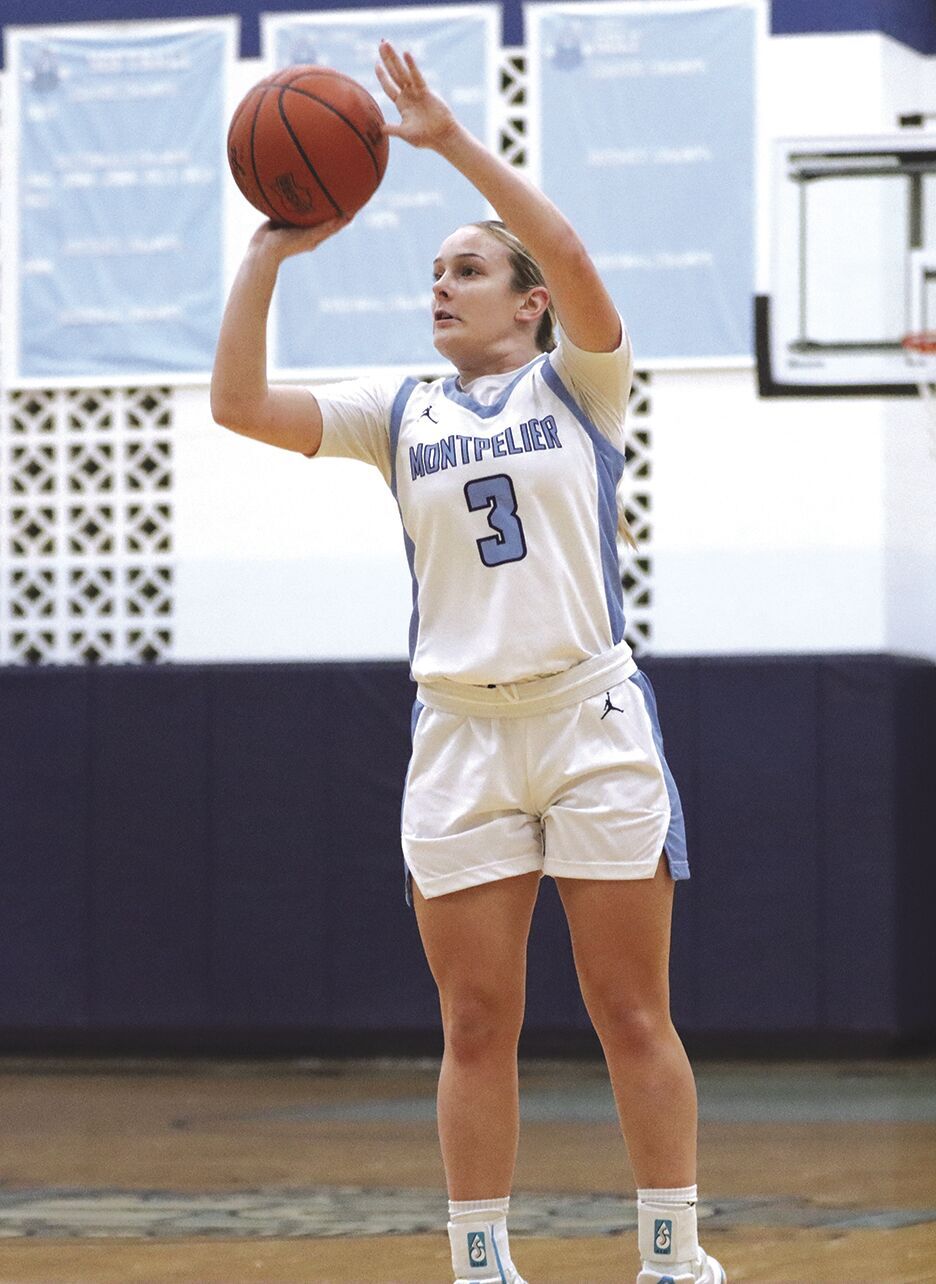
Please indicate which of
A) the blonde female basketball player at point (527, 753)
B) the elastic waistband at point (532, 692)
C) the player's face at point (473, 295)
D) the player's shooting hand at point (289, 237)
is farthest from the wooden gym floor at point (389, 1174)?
the player's shooting hand at point (289, 237)

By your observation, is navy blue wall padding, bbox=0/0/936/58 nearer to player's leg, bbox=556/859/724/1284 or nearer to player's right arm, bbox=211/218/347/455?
player's right arm, bbox=211/218/347/455

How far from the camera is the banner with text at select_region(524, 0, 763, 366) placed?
845 cm

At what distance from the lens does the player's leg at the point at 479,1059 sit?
3297mm

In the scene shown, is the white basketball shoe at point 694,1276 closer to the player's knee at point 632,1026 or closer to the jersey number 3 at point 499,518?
the player's knee at point 632,1026

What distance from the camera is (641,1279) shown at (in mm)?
3301

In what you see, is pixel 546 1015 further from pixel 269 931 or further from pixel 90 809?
pixel 90 809

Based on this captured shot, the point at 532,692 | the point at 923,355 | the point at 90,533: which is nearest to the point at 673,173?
the point at 923,355

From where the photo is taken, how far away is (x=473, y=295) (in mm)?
3471

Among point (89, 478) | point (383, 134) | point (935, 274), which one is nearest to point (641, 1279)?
point (383, 134)

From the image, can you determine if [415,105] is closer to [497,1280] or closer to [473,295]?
[473,295]

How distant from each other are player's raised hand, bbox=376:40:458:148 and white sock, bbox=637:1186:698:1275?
5.43ft

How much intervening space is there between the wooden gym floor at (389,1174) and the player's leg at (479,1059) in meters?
0.65

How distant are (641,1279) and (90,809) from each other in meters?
5.58

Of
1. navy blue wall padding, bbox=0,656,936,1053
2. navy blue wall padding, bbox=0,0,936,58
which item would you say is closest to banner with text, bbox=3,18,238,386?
navy blue wall padding, bbox=0,0,936,58
